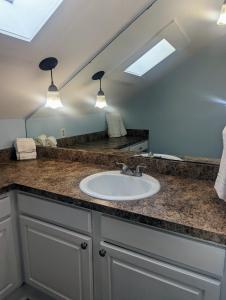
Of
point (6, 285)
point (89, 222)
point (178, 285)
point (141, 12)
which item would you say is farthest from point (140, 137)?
point (6, 285)

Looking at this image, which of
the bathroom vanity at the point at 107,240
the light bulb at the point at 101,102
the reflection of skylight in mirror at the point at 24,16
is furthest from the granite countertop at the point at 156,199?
the reflection of skylight in mirror at the point at 24,16

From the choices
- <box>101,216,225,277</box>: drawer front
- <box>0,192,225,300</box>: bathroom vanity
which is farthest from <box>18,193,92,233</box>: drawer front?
<box>101,216,225,277</box>: drawer front

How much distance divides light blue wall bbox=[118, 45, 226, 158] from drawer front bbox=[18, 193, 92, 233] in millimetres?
657

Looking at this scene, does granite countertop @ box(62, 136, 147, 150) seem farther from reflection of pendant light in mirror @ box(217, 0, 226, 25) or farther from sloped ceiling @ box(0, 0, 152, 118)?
reflection of pendant light in mirror @ box(217, 0, 226, 25)

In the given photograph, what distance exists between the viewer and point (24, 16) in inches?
48.2

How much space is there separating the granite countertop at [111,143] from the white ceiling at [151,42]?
274 mm

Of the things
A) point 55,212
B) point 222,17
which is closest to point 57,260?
point 55,212

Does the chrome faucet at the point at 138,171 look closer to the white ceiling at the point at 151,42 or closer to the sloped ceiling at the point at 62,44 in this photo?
the white ceiling at the point at 151,42

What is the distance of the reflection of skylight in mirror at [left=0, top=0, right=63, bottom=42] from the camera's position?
1.16 metres

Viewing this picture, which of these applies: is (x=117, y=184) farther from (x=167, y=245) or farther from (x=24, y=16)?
(x=24, y=16)

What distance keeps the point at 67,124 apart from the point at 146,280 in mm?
1368

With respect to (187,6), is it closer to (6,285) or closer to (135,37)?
(135,37)

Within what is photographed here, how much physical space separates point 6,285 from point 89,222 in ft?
2.68

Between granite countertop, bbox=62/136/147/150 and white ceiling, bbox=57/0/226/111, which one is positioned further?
granite countertop, bbox=62/136/147/150
